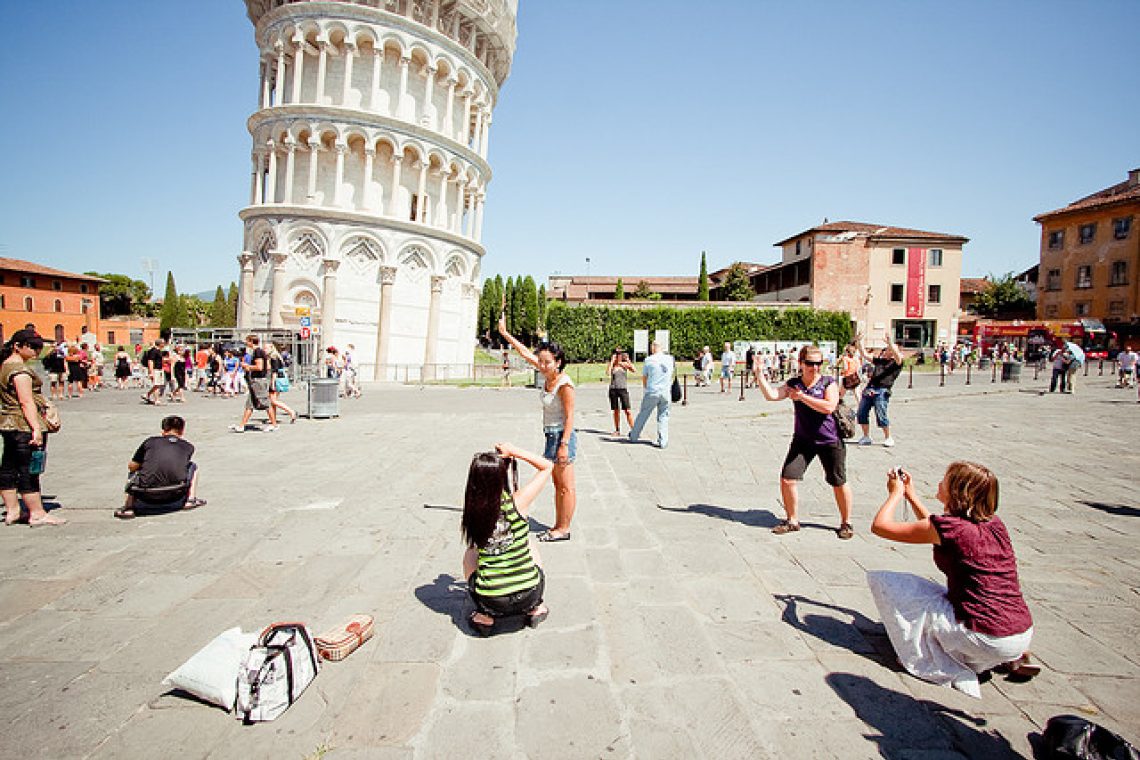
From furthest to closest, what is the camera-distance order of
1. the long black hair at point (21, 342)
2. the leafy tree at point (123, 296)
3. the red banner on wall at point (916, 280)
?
the leafy tree at point (123, 296) < the red banner on wall at point (916, 280) < the long black hair at point (21, 342)

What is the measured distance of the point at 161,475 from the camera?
218 inches

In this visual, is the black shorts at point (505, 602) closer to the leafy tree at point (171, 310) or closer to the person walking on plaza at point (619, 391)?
the person walking on plaza at point (619, 391)

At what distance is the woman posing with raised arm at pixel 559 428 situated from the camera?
4816mm

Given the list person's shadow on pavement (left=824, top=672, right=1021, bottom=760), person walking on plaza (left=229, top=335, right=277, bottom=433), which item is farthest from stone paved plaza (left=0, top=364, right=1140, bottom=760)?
person walking on plaza (left=229, top=335, right=277, bottom=433)

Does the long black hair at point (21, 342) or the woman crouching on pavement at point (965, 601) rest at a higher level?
the long black hair at point (21, 342)

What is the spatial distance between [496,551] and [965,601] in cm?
247

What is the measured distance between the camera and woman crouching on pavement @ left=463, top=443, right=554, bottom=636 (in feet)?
10.2

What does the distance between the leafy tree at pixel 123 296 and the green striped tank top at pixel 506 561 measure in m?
95.3

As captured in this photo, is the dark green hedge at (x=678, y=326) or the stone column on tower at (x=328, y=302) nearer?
the stone column on tower at (x=328, y=302)

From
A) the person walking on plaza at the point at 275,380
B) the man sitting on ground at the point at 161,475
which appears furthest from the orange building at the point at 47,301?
the man sitting on ground at the point at 161,475

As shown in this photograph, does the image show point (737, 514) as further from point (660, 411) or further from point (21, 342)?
point (21, 342)

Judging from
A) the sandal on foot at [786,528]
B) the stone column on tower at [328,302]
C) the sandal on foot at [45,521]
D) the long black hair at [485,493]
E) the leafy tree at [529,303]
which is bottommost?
the sandal on foot at [45,521]

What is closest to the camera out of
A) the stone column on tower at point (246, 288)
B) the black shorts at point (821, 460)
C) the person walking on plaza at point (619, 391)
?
the black shorts at point (821, 460)

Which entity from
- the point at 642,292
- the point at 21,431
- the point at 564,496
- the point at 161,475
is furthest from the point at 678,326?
the point at 21,431
